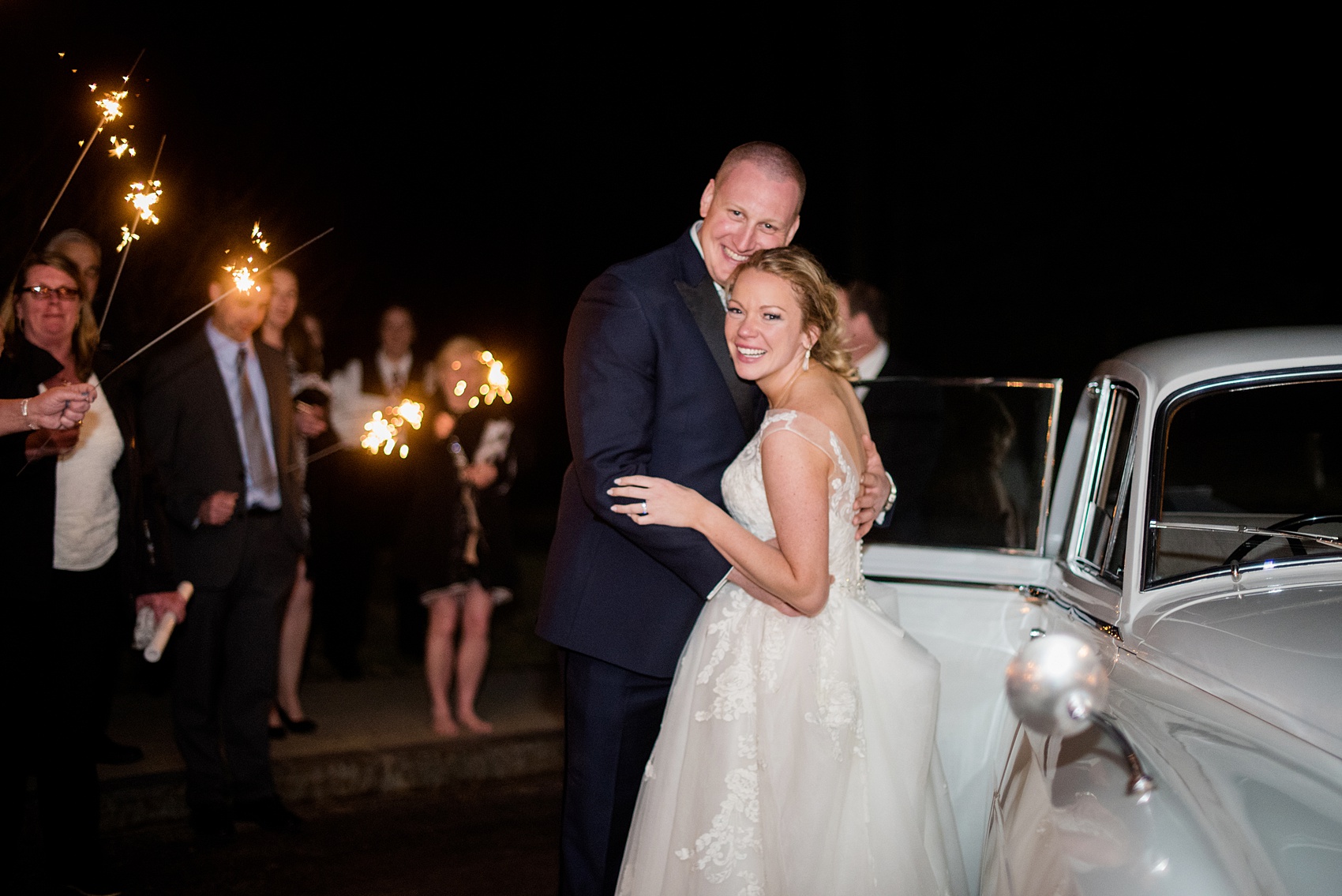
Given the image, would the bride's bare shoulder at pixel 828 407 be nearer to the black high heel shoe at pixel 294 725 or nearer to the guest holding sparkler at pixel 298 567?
the guest holding sparkler at pixel 298 567

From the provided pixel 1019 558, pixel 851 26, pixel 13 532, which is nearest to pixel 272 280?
pixel 13 532

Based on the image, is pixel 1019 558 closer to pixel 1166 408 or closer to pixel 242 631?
pixel 1166 408

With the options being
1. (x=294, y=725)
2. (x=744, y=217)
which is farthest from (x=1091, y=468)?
(x=294, y=725)

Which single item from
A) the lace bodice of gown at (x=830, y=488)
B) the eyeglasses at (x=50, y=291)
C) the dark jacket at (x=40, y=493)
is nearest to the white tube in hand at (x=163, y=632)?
the dark jacket at (x=40, y=493)

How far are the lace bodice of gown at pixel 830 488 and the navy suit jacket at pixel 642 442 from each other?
101 millimetres

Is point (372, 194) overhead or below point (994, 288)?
overhead

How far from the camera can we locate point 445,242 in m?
22.2

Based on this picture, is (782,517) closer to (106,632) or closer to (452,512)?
(106,632)

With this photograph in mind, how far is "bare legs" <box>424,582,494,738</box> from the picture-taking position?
19.4 feet

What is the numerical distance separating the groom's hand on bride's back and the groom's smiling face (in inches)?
25.8

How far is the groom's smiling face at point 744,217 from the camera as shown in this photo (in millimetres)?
3023

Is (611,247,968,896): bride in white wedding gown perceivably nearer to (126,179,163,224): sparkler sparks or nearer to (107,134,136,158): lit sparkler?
(126,179,163,224): sparkler sparks

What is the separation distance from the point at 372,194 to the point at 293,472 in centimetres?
1650

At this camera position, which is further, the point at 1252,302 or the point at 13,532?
the point at 1252,302
